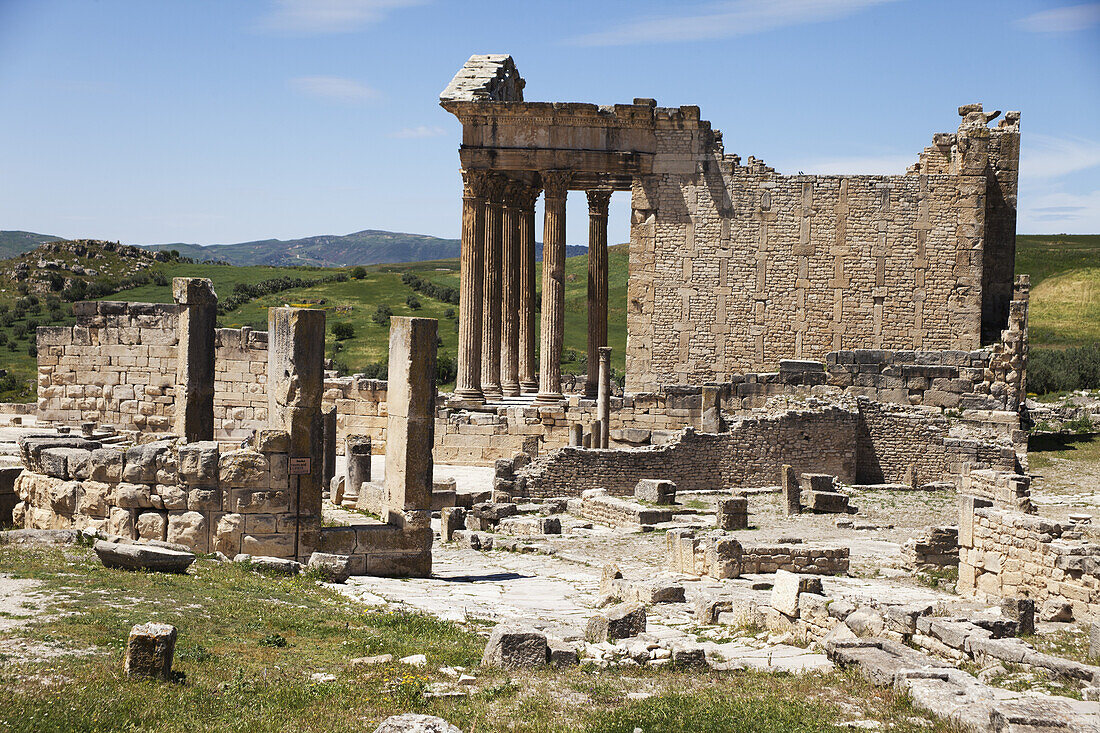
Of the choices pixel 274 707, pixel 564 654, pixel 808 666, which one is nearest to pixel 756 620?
pixel 808 666

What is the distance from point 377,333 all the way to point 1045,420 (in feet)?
139

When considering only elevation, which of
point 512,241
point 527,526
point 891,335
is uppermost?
point 512,241

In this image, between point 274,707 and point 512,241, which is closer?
point 274,707

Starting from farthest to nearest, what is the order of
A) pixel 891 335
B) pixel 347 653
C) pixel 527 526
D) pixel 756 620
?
1. pixel 891 335
2. pixel 527 526
3. pixel 756 620
4. pixel 347 653

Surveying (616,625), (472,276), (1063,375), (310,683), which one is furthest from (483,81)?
(1063,375)

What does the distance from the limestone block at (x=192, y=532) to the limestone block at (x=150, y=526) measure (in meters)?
0.14

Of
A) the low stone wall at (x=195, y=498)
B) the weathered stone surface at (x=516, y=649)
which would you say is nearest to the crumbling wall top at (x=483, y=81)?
the low stone wall at (x=195, y=498)

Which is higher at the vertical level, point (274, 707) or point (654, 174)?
point (654, 174)

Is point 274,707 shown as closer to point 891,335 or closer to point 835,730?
point 835,730

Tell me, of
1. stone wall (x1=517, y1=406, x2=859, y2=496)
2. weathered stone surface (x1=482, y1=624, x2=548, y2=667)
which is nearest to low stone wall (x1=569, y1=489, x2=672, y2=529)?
stone wall (x1=517, y1=406, x2=859, y2=496)

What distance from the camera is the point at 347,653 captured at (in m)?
9.90

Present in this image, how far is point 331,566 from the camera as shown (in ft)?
44.4

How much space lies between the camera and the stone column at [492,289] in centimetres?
3045

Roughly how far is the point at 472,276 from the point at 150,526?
17042 millimetres
